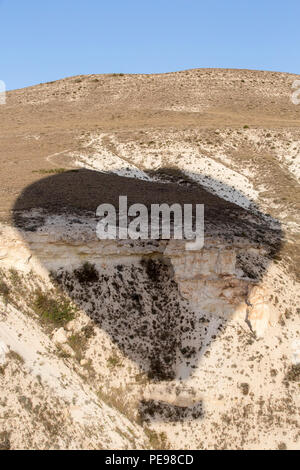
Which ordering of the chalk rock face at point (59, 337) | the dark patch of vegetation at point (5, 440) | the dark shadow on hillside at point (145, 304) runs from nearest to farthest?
the dark patch of vegetation at point (5, 440) → the chalk rock face at point (59, 337) → the dark shadow on hillside at point (145, 304)

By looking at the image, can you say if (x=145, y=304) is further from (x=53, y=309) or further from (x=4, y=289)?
(x=4, y=289)

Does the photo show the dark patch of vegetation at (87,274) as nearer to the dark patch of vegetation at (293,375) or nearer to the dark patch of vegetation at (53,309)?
the dark patch of vegetation at (53,309)

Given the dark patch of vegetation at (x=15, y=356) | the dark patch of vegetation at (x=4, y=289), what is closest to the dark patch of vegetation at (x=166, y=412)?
the dark patch of vegetation at (x=15, y=356)

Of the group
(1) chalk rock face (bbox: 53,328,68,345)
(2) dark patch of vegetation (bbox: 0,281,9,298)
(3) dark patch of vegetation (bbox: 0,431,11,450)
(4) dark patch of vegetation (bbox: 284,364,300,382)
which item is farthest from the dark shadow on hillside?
(3) dark patch of vegetation (bbox: 0,431,11,450)

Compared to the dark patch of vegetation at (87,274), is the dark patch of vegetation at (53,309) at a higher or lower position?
lower

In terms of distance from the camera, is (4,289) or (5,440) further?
(4,289)

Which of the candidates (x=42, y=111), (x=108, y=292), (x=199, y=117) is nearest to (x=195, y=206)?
(x=108, y=292)

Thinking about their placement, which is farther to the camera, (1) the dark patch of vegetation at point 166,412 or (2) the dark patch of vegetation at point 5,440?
(1) the dark patch of vegetation at point 166,412

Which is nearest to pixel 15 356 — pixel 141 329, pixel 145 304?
pixel 141 329
